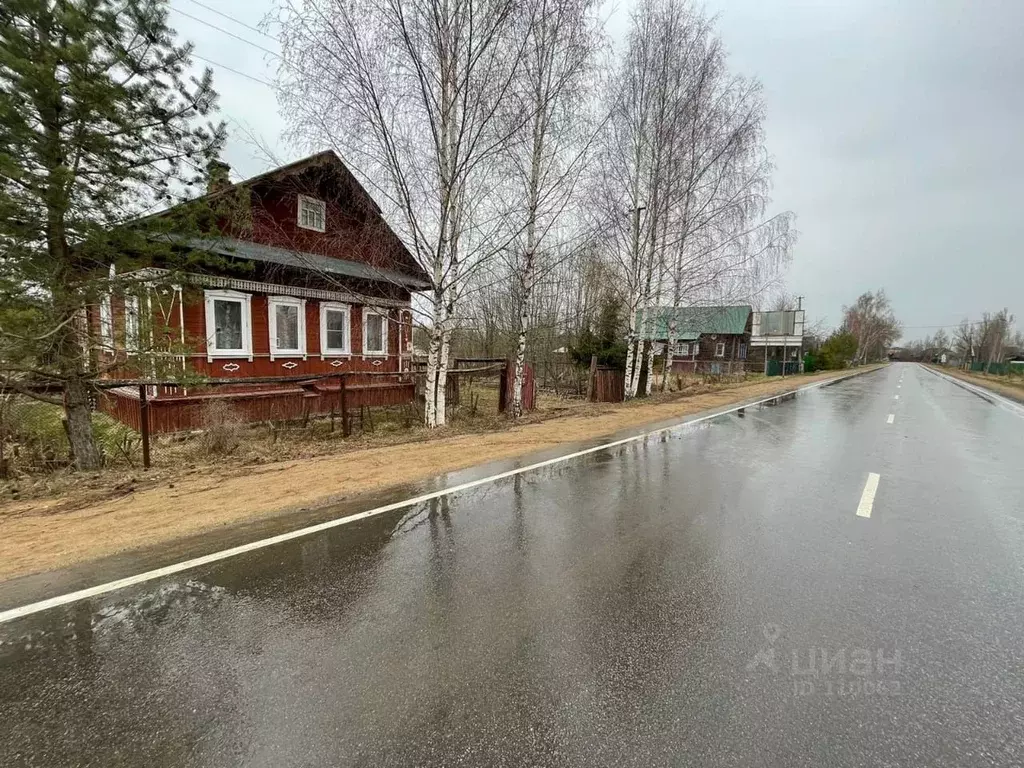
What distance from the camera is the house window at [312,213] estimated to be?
46.6ft

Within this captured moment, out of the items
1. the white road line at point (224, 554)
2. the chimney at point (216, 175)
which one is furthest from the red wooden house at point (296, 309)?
the white road line at point (224, 554)

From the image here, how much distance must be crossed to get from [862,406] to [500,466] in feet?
47.5

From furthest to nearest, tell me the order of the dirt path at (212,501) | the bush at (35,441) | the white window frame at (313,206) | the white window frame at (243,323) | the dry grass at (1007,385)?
the dry grass at (1007,385)
the white window frame at (313,206)
the white window frame at (243,323)
the bush at (35,441)
the dirt path at (212,501)

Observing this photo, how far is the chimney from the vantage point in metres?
6.78

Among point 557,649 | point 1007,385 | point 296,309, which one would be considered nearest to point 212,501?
point 557,649

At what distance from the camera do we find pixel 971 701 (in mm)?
2303

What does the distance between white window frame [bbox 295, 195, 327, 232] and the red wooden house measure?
3 centimetres

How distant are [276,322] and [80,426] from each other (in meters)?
6.65

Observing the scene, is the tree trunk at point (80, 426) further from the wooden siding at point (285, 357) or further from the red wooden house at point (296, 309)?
the wooden siding at point (285, 357)

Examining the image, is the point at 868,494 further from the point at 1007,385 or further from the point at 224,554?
the point at 1007,385

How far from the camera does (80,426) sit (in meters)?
7.12

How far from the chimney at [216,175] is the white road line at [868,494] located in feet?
30.0

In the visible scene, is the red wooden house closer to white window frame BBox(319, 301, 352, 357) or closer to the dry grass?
white window frame BBox(319, 301, 352, 357)

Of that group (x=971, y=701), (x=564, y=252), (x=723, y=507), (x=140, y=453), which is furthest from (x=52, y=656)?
(x=564, y=252)
